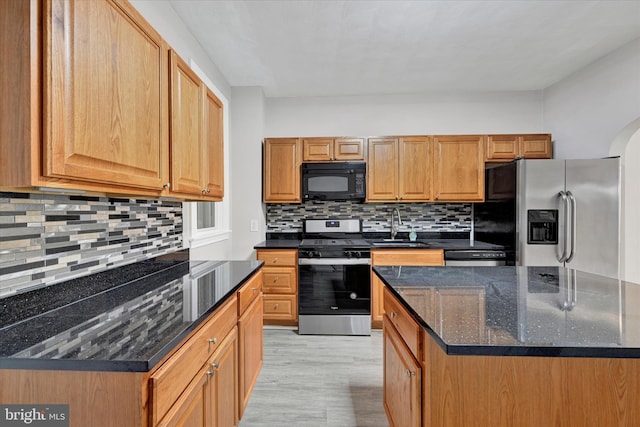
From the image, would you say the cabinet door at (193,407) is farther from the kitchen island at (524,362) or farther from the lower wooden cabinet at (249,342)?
the kitchen island at (524,362)

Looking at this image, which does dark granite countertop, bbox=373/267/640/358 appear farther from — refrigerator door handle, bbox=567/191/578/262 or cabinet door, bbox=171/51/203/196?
refrigerator door handle, bbox=567/191/578/262

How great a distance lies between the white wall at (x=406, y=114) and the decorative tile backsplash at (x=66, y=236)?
7.71 ft

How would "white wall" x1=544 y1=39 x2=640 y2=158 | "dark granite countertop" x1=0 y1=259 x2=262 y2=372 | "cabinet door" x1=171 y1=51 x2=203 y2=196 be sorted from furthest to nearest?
"white wall" x1=544 y1=39 x2=640 y2=158 → "cabinet door" x1=171 y1=51 x2=203 y2=196 → "dark granite countertop" x1=0 y1=259 x2=262 y2=372

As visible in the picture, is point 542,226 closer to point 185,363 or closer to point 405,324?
point 405,324

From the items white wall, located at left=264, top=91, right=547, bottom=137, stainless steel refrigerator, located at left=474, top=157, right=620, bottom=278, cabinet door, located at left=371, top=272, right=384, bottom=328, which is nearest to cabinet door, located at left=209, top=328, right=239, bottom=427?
cabinet door, located at left=371, top=272, right=384, bottom=328

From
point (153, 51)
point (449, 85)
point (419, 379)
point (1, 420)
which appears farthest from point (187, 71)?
point (449, 85)

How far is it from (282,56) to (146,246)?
204 centimetres

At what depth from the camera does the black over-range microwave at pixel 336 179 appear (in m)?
3.46

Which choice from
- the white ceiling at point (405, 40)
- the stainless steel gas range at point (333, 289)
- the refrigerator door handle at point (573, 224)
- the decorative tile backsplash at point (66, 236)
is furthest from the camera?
the stainless steel gas range at point (333, 289)

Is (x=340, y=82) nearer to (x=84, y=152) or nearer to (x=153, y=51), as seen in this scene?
(x=153, y=51)

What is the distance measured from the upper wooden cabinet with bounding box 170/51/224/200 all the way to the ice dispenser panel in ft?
9.07

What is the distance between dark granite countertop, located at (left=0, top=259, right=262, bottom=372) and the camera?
781mm

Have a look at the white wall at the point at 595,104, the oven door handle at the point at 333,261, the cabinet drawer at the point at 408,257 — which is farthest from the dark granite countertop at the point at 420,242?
the white wall at the point at 595,104

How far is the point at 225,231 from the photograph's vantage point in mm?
3307
